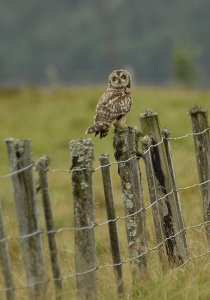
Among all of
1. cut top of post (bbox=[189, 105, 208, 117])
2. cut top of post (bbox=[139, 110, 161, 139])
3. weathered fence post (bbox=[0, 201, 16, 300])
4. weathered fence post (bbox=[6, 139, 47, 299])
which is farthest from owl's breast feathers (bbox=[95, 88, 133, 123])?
weathered fence post (bbox=[0, 201, 16, 300])

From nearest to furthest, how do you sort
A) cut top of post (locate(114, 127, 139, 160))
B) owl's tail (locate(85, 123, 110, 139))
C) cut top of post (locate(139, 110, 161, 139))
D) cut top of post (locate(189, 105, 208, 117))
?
cut top of post (locate(114, 127, 139, 160)) → cut top of post (locate(139, 110, 161, 139)) → owl's tail (locate(85, 123, 110, 139)) → cut top of post (locate(189, 105, 208, 117))

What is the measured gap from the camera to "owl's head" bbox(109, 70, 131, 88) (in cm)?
988

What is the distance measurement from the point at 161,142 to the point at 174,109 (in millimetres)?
19282

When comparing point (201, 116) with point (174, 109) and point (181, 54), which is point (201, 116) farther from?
point (181, 54)

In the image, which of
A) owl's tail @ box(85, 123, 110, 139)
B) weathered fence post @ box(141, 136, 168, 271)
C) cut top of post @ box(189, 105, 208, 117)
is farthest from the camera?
cut top of post @ box(189, 105, 208, 117)

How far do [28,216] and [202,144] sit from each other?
3.29 metres

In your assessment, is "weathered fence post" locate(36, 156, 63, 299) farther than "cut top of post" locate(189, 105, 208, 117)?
No

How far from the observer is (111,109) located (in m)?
9.48

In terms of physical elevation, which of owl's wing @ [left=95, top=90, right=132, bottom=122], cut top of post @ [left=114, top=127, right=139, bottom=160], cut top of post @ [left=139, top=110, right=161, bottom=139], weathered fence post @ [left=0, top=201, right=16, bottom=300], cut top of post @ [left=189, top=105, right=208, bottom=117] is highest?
owl's wing @ [left=95, top=90, right=132, bottom=122]

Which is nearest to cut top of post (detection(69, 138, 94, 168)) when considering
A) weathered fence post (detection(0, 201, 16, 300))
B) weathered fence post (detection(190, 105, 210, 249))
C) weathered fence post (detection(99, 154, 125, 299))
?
weathered fence post (detection(99, 154, 125, 299))

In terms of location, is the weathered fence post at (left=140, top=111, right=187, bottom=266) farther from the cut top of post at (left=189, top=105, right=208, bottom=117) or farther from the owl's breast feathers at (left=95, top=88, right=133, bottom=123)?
the cut top of post at (left=189, top=105, right=208, bottom=117)

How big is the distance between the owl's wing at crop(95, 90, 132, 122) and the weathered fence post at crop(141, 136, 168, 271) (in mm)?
421

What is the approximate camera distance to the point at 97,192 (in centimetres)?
1541

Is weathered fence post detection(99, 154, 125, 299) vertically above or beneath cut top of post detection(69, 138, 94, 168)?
beneath
